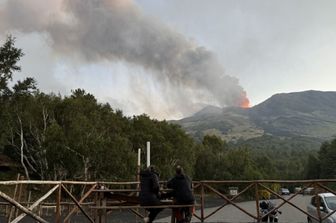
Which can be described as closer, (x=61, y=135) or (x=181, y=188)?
(x=181, y=188)

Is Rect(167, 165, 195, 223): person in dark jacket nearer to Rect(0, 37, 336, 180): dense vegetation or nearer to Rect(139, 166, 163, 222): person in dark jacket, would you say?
Rect(139, 166, 163, 222): person in dark jacket

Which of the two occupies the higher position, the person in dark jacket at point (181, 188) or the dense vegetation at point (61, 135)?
the dense vegetation at point (61, 135)

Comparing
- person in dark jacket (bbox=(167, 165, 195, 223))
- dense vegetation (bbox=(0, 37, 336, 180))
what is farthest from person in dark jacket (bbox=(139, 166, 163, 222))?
dense vegetation (bbox=(0, 37, 336, 180))

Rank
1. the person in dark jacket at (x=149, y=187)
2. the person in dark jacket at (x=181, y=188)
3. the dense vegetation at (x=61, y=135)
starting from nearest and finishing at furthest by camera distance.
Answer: the person in dark jacket at (x=149, y=187) → the person in dark jacket at (x=181, y=188) → the dense vegetation at (x=61, y=135)

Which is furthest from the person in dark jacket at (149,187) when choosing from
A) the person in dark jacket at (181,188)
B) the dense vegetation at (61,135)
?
the dense vegetation at (61,135)

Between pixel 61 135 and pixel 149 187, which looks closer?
pixel 149 187

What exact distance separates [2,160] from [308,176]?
293 ft

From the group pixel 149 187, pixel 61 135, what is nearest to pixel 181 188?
pixel 149 187

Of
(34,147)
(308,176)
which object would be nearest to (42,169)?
(34,147)

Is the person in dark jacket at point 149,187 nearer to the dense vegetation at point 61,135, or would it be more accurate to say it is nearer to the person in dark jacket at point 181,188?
the person in dark jacket at point 181,188

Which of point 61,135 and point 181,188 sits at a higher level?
point 61,135

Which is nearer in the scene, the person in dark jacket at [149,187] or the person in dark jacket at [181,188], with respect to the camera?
the person in dark jacket at [149,187]

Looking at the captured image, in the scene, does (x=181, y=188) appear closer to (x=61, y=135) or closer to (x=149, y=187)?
(x=149, y=187)

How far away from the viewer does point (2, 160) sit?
5372 centimetres
